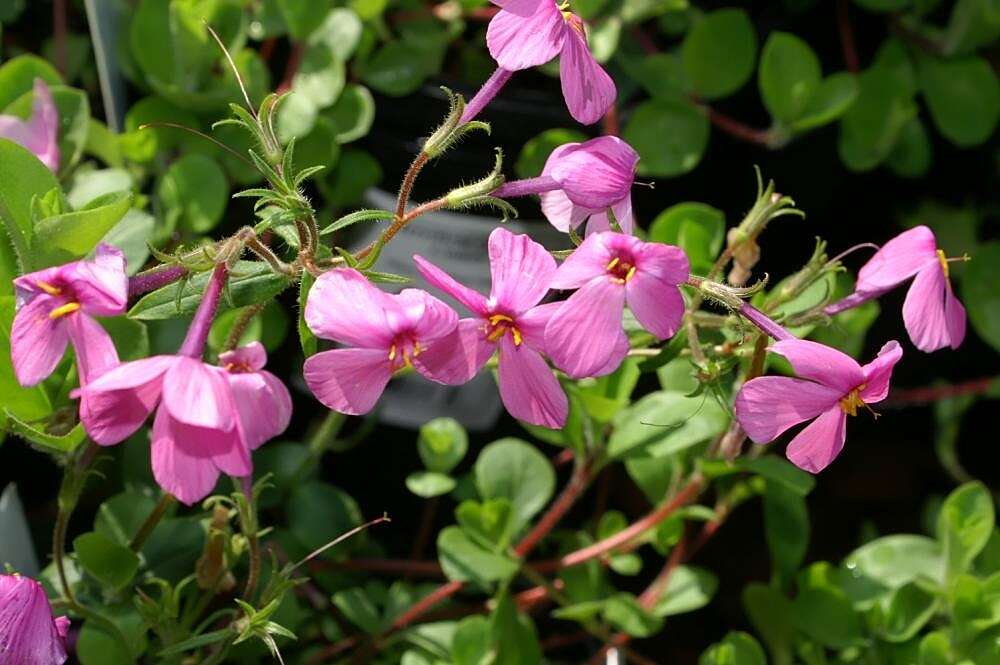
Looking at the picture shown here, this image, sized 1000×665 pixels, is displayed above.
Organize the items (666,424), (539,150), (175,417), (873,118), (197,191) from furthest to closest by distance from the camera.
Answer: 1. (873,118)
2. (539,150)
3. (197,191)
4. (666,424)
5. (175,417)

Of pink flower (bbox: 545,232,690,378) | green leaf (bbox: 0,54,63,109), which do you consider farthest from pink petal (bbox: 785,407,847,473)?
green leaf (bbox: 0,54,63,109)

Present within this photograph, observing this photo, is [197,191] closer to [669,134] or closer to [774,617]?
[669,134]

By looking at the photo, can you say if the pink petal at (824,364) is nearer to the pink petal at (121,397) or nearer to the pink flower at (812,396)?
the pink flower at (812,396)

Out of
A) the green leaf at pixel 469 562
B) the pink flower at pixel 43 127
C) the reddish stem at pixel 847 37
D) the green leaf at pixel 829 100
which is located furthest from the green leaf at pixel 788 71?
the pink flower at pixel 43 127

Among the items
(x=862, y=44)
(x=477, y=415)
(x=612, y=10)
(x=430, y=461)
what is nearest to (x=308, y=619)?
(x=430, y=461)

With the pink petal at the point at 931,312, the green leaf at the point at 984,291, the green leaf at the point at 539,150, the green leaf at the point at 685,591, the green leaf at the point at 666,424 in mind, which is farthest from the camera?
the green leaf at the point at 984,291

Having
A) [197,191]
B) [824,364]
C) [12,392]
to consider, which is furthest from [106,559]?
[824,364]
